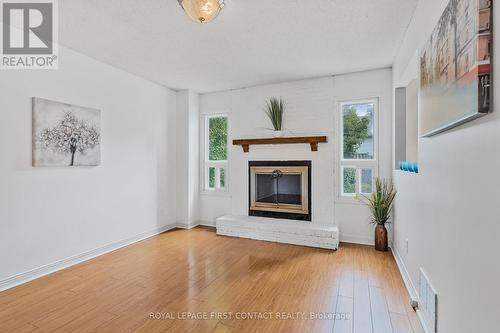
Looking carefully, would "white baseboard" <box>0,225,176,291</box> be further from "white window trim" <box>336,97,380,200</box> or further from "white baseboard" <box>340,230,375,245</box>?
"white window trim" <box>336,97,380,200</box>

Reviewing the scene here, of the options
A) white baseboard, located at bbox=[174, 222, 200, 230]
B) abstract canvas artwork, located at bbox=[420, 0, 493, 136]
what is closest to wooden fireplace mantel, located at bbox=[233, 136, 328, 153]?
white baseboard, located at bbox=[174, 222, 200, 230]

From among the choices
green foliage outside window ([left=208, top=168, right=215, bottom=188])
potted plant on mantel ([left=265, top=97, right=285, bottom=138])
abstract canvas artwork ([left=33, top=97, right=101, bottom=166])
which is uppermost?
potted plant on mantel ([left=265, top=97, right=285, bottom=138])

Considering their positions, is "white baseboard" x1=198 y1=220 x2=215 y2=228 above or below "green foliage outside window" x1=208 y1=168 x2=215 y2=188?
below

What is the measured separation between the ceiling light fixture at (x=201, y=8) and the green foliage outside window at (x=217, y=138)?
2.93 m

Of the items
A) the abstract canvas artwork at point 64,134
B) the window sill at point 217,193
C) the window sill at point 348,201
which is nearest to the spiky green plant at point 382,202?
the window sill at point 348,201

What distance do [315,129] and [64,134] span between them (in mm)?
3427

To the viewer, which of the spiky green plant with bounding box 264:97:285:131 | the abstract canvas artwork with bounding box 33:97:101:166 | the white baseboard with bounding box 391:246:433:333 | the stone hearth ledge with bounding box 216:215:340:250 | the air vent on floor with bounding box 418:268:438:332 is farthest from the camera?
the spiky green plant with bounding box 264:97:285:131

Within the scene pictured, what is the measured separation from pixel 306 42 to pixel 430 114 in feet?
5.56

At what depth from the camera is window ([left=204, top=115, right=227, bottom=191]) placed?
4.96 meters

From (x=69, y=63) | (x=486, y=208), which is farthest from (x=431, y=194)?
(x=69, y=63)

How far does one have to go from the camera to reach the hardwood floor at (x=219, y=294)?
1970mm

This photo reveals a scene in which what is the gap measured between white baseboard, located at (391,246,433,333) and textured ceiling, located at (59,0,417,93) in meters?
2.48

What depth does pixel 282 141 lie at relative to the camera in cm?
425

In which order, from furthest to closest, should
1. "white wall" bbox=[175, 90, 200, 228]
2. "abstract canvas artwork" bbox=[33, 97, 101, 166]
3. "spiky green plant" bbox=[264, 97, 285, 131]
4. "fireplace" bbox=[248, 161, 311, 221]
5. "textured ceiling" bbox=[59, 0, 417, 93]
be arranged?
"white wall" bbox=[175, 90, 200, 228]
"spiky green plant" bbox=[264, 97, 285, 131]
"fireplace" bbox=[248, 161, 311, 221]
"abstract canvas artwork" bbox=[33, 97, 101, 166]
"textured ceiling" bbox=[59, 0, 417, 93]
